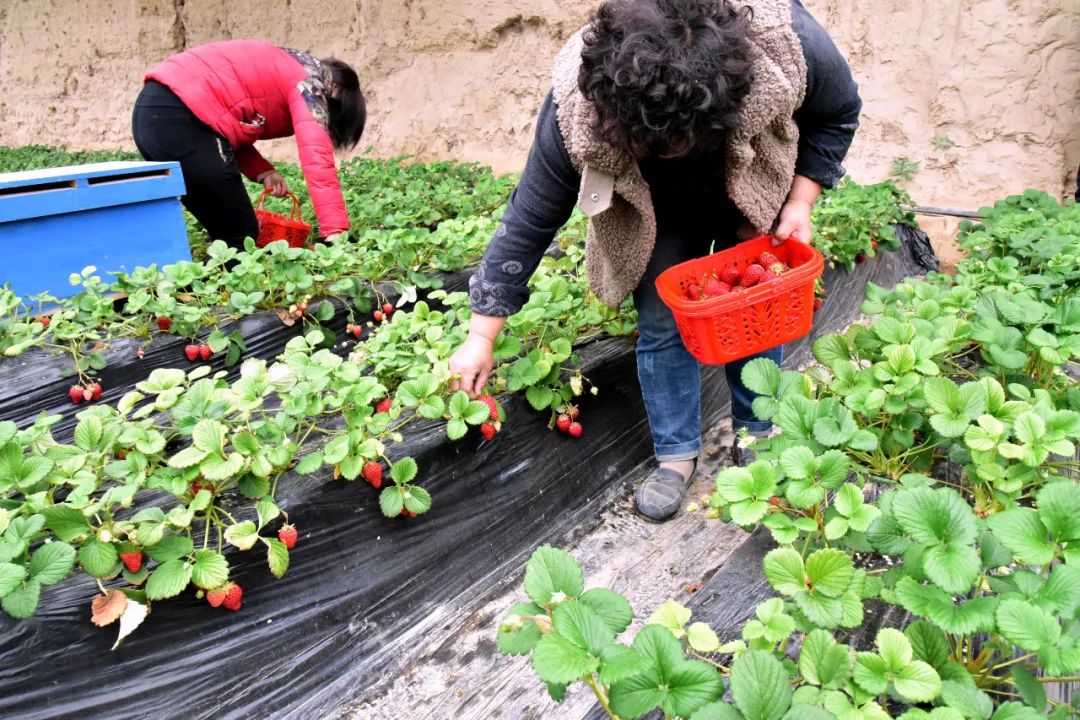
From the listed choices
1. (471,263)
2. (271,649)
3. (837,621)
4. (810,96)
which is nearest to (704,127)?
(810,96)

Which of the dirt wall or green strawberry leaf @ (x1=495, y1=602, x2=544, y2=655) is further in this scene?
the dirt wall

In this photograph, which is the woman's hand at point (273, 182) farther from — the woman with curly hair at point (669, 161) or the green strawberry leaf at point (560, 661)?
the green strawberry leaf at point (560, 661)

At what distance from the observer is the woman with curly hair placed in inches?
43.2

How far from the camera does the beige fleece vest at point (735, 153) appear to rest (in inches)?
49.1

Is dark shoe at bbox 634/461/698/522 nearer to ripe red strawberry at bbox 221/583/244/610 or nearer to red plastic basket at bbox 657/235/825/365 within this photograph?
red plastic basket at bbox 657/235/825/365

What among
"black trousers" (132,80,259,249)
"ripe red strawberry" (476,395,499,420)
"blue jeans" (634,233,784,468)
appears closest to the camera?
"ripe red strawberry" (476,395,499,420)

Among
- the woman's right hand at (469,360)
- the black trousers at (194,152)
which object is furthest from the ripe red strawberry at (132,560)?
the black trousers at (194,152)

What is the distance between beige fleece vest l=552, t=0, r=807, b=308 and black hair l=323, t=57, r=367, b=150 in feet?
6.55

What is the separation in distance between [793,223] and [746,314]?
1.02 feet

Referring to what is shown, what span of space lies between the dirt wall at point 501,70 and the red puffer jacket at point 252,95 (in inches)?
124

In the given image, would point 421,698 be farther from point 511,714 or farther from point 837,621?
point 837,621

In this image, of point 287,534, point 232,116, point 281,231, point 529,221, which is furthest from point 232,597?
point 232,116

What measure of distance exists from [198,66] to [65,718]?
8.63 feet

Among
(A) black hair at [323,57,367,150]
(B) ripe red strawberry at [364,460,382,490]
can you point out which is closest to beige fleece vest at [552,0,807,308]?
(B) ripe red strawberry at [364,460,382,490]
